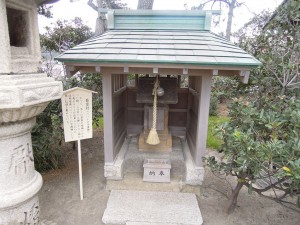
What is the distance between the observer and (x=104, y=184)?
451cm

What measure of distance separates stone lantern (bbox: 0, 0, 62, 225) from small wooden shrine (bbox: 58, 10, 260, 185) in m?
0.73

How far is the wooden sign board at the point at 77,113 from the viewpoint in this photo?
365 centimetres

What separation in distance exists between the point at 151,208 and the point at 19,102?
2.80m

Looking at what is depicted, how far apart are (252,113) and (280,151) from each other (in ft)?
2.49

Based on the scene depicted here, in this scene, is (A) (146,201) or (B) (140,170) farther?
(B) (140,170)

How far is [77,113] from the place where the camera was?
377 cm

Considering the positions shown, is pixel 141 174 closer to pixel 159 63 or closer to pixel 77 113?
pixel 77 113

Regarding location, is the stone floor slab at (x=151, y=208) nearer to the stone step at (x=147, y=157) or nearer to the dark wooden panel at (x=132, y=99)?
the stone step at (x=147, y=157)

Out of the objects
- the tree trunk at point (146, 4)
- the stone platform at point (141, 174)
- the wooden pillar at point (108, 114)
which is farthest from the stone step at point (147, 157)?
the tree trunk at point (146, 4)

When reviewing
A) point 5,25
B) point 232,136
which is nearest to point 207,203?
point 232,136

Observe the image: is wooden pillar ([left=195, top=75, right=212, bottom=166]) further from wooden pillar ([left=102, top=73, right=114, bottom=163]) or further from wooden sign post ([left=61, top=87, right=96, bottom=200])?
wooden sign post ([left=61, top=87, right=96, bottom=200])

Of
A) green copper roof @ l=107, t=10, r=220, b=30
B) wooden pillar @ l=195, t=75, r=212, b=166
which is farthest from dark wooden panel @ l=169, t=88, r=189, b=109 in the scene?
wooden pillar @ l=195, t=75, r=212, b=166

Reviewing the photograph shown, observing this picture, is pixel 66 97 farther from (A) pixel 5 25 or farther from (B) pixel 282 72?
(B) pixel 282 72

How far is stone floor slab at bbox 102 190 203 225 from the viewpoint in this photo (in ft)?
11.3
